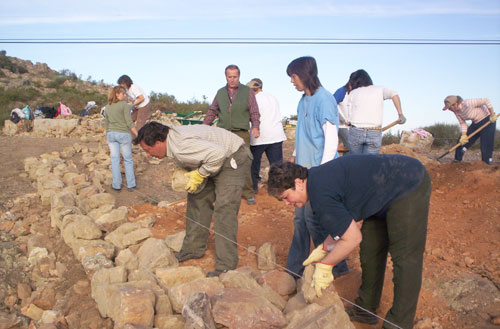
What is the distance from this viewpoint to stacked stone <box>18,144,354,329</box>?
2474mm

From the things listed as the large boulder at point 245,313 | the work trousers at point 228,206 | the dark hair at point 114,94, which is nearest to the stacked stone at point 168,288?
the large boulder at point 245,313

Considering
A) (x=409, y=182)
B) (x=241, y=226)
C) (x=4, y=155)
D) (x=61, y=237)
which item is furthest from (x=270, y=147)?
(x=4, y=155)

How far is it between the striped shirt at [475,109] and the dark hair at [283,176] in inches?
211

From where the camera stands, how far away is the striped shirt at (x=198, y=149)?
3086 millimetres

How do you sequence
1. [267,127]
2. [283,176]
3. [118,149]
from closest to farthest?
[283,176], [267,127], [118,149]

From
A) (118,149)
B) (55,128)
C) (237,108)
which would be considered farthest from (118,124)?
(55,128)

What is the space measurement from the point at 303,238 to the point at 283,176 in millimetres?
1127

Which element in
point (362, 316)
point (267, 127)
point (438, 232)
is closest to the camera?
point (362, 316)

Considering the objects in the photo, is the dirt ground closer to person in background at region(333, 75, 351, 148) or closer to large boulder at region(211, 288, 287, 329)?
large boulder at region(211, 288, 287, 329)

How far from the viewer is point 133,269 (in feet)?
11.7

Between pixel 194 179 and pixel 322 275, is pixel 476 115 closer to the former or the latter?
pixel 194 179

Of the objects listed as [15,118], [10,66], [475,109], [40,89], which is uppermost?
[10,66]

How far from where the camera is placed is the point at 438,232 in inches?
173

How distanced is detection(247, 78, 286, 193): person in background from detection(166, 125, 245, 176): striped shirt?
2.09 m
